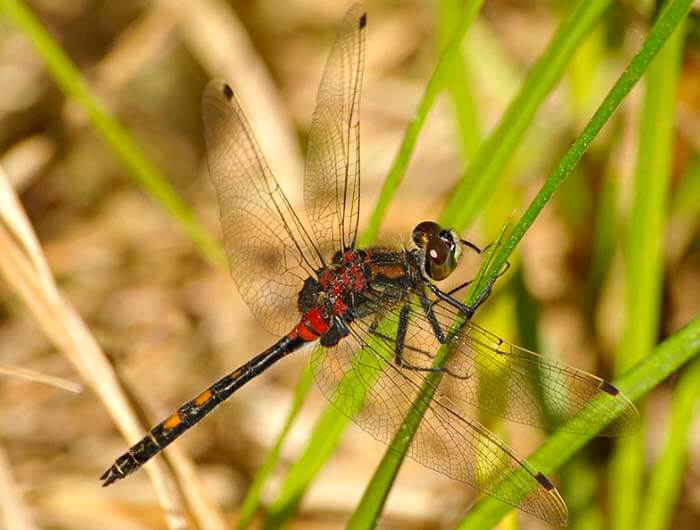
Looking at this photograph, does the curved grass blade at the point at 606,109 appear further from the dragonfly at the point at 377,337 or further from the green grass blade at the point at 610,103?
the dragonfly at the point at 377,337

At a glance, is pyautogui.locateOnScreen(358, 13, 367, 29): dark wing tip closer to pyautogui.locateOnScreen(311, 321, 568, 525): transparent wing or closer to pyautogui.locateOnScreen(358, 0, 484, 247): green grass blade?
pyautogui.locateOnScreen(358, 0, 484, 247): green grass blade

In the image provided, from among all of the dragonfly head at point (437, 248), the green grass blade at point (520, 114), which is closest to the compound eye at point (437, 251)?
the dragonfly head at point (437, 248)

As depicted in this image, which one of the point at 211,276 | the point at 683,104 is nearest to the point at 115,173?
the point at 211,276

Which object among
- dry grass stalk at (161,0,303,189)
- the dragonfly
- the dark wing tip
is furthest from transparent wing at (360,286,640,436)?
dry grass stalk at (161,0,303,189)

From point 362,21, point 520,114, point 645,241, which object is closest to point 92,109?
point 362,21

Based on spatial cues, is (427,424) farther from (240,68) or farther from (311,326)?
(240,68)

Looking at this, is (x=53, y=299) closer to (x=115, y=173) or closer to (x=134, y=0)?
(x=115, y=173)
